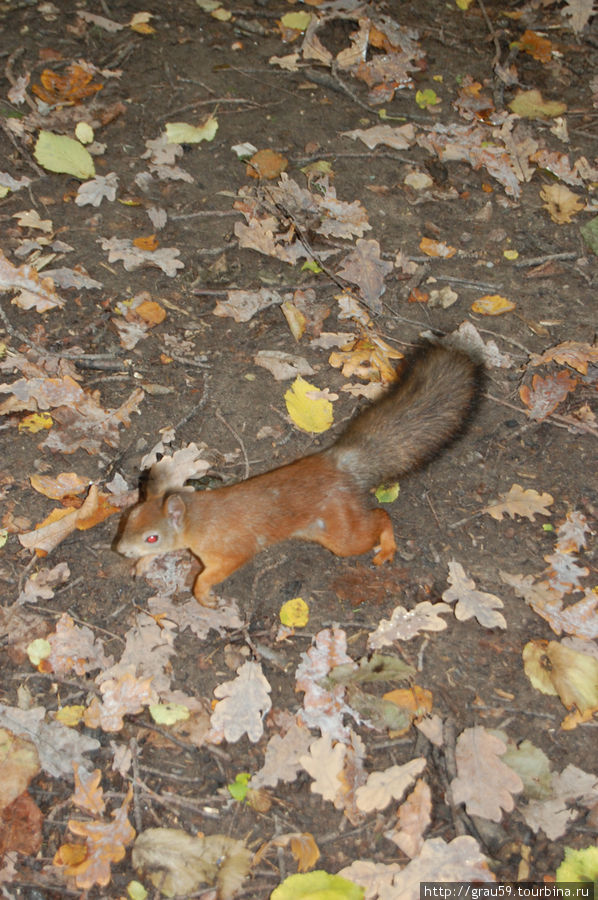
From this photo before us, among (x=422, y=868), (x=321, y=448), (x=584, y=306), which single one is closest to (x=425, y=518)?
(x=321, y=448)

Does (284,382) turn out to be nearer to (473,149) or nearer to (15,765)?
(15,765)

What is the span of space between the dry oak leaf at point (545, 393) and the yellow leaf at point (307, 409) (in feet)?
3.61

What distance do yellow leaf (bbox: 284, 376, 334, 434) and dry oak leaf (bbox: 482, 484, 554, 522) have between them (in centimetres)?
95

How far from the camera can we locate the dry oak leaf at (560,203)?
195 inches

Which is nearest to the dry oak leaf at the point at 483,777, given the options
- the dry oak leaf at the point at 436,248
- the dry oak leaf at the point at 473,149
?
the dry oak leaf at the point at 436,248

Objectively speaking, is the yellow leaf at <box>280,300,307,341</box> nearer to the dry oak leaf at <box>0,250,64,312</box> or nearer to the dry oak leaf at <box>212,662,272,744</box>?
the dry oak leaf at <box>0,250,64,312</box>

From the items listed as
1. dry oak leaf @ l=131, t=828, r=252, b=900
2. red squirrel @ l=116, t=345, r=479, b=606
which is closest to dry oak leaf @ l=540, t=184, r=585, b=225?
red squirrel @ l=116, t=345, r=479, b=606

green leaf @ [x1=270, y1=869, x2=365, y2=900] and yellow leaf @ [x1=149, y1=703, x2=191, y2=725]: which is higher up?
yellow leaf @ [x1=149, y1=703, x2=191, y2=725]

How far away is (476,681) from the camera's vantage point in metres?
3.01

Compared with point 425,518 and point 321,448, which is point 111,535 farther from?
point 425,518

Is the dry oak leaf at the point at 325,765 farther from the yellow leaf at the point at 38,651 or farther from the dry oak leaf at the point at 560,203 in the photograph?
the dry oak leaf at the point at 560,203

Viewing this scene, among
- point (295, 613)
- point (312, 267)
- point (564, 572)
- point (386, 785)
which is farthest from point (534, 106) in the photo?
point (386, 785)

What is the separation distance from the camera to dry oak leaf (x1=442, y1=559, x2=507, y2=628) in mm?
3156

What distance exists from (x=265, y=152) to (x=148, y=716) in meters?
3.91
